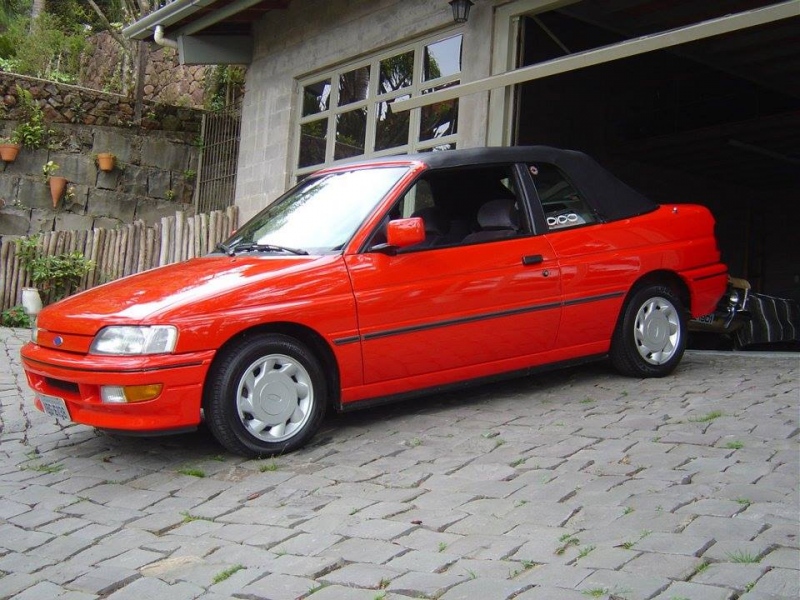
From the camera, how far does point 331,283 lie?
5289 mm

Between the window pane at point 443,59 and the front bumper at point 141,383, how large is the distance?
20.1 feet

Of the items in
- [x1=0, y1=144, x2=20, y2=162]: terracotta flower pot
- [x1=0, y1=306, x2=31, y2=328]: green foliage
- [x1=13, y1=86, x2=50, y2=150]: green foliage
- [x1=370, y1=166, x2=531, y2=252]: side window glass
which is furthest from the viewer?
[x1=13, y1=86, x2=50, y2=150]: green foliage

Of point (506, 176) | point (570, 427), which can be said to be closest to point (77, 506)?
point (570, 427)

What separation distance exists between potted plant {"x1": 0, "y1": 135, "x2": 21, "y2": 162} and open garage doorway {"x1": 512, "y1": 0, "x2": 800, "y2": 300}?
7760 millimetres

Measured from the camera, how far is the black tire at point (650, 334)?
21.5 feet

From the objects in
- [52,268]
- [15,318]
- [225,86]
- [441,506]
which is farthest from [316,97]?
[441,506]

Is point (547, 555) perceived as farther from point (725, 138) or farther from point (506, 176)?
point (725, 138)

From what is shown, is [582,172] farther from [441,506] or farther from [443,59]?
[443,59]

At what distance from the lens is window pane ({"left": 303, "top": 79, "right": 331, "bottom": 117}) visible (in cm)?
1238

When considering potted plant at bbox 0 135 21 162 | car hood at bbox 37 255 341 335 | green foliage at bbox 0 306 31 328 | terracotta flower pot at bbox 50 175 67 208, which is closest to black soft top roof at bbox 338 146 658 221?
car hood at bbox 37 255 341 335

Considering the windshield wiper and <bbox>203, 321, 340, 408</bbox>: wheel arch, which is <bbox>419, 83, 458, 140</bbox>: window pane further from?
<bbox>203, 321, 340, 408</bbox>: wheel arch

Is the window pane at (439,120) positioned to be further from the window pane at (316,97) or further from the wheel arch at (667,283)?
the wheel arch at (667,283)

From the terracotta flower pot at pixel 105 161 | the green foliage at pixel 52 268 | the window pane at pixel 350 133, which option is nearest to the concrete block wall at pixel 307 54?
the window pane at pixel 350 133

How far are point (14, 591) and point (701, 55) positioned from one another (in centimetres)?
1060
